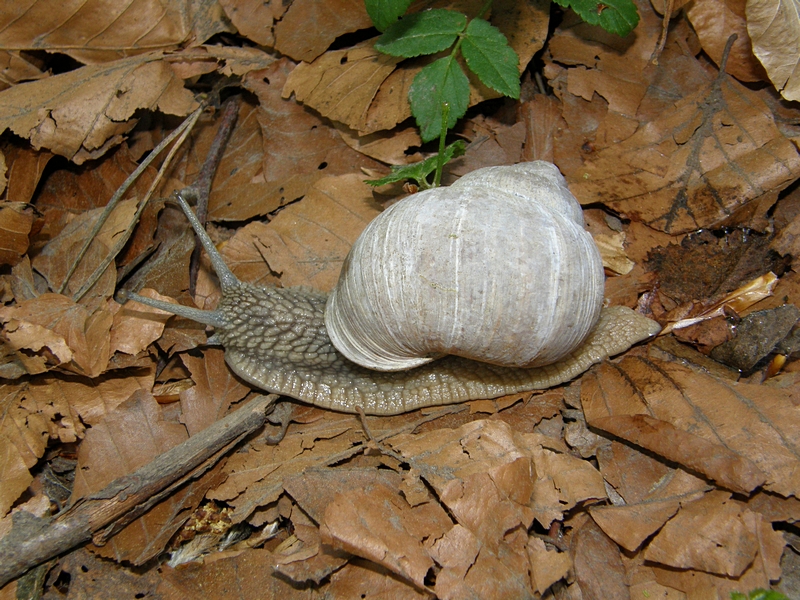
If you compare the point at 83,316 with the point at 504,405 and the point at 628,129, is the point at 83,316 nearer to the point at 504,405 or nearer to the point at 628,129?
the point at 504,405

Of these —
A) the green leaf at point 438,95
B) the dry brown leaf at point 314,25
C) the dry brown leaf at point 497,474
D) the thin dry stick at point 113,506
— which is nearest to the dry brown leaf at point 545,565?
the dry brown leaf at point 497,474

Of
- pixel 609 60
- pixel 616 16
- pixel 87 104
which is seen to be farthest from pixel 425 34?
pixel 87 104

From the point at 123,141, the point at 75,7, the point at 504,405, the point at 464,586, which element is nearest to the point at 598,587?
the point at 464,586

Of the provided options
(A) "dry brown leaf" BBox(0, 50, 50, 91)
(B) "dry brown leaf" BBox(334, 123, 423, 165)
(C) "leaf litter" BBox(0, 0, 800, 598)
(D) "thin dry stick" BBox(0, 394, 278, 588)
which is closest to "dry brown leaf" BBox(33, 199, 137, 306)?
(C) "leaf litter" BBox(0, 0, 800, 598)

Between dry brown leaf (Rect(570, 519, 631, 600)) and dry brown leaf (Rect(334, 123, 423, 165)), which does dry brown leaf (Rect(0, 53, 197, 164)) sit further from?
dry brown leaf (Rect(570, 519, 631, 600))

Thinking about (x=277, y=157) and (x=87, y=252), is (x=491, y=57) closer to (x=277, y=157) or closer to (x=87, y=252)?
(x=277, y=157)

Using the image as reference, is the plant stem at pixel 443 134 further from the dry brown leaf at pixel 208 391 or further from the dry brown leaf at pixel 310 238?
the dry brown leaf at pixel 208 391
